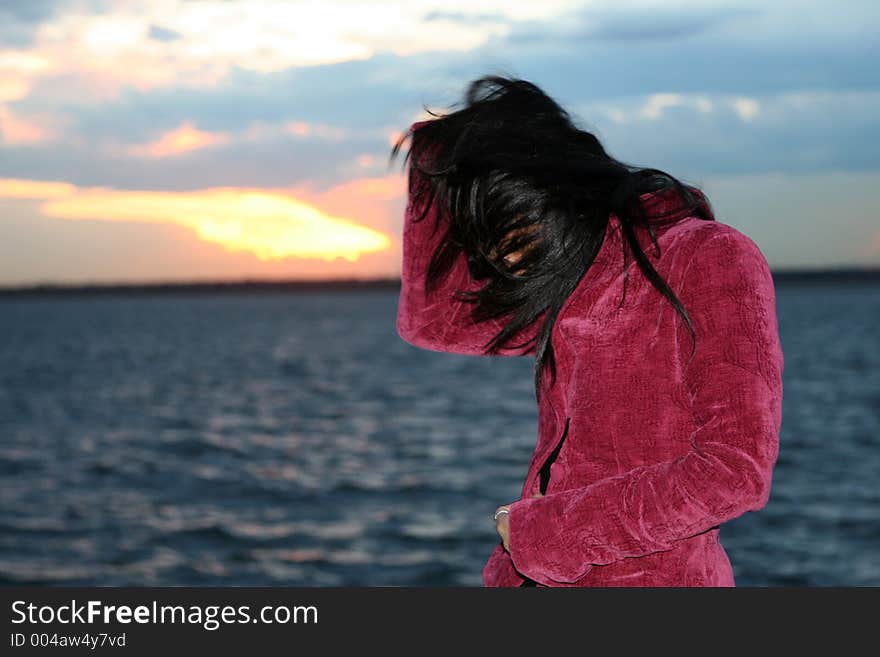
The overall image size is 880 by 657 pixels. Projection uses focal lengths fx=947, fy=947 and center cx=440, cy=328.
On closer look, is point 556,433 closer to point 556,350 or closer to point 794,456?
point 556,350

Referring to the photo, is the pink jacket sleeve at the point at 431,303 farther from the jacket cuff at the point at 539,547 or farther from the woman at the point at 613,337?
the jacket cuff at the point at 539,547

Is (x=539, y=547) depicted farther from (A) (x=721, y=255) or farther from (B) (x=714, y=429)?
(A) (x=721, y=255)

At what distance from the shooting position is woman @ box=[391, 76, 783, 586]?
168 cm

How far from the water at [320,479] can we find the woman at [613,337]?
1326 centimetres

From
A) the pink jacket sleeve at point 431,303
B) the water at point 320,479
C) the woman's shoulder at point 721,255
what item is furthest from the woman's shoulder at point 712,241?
the water at point 320,479

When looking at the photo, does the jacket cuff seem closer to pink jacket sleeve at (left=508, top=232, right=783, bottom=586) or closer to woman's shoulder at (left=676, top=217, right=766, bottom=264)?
pink jacket sleeve at (left=508, top=232, right=783, bottom=586)

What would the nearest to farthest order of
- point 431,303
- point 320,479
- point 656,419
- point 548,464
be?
1. point 656,419
2. point 548,464
3. point 431,303
4. point 320,479

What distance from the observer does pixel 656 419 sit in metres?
1.84

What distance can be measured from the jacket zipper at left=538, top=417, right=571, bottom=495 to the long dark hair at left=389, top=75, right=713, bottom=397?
0.13m

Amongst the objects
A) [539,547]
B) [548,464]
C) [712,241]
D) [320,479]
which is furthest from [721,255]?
[320,479]

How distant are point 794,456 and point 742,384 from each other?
27.1m

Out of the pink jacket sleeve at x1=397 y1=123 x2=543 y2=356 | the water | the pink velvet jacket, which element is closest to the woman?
the pink velvet jacket

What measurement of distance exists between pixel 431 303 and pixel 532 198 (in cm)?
64

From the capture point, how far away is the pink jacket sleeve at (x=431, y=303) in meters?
2.37
